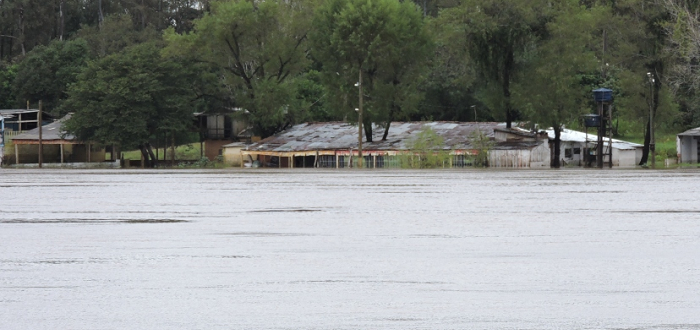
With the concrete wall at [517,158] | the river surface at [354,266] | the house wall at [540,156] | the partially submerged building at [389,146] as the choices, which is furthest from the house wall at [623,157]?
the river surface at [354,266]

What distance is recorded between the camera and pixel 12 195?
98.6ft

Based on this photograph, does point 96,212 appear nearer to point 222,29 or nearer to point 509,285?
point 509,285

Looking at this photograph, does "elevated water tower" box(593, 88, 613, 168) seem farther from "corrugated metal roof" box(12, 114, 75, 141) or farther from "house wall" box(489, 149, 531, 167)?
"corrugated metal roof" box(12, 114, 75, 141)

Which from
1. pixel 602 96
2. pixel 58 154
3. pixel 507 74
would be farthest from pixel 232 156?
pixel 602 96

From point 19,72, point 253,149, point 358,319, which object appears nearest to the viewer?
point 358,319

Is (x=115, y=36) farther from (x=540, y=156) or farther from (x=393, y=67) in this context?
(x=540, y=156)

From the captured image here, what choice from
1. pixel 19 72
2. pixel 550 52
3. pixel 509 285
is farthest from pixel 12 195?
pixel 19 72

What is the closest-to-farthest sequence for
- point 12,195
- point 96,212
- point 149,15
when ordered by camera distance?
point 96,212 < point 12,195 < point 149,15

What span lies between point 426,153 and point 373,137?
11344 millimetres

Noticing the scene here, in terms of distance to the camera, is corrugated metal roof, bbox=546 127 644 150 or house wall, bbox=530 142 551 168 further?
corrugated metal roof, bbox=546 127 644 150

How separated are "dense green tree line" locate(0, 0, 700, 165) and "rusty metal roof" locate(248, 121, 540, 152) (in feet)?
4.51

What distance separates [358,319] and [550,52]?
183ft

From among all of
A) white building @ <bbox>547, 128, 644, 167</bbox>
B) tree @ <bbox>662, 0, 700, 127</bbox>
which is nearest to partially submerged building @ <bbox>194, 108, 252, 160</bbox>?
white building @ <bbox>547, 128, 644, 167</bbox>

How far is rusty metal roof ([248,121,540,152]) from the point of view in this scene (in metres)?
67.4
